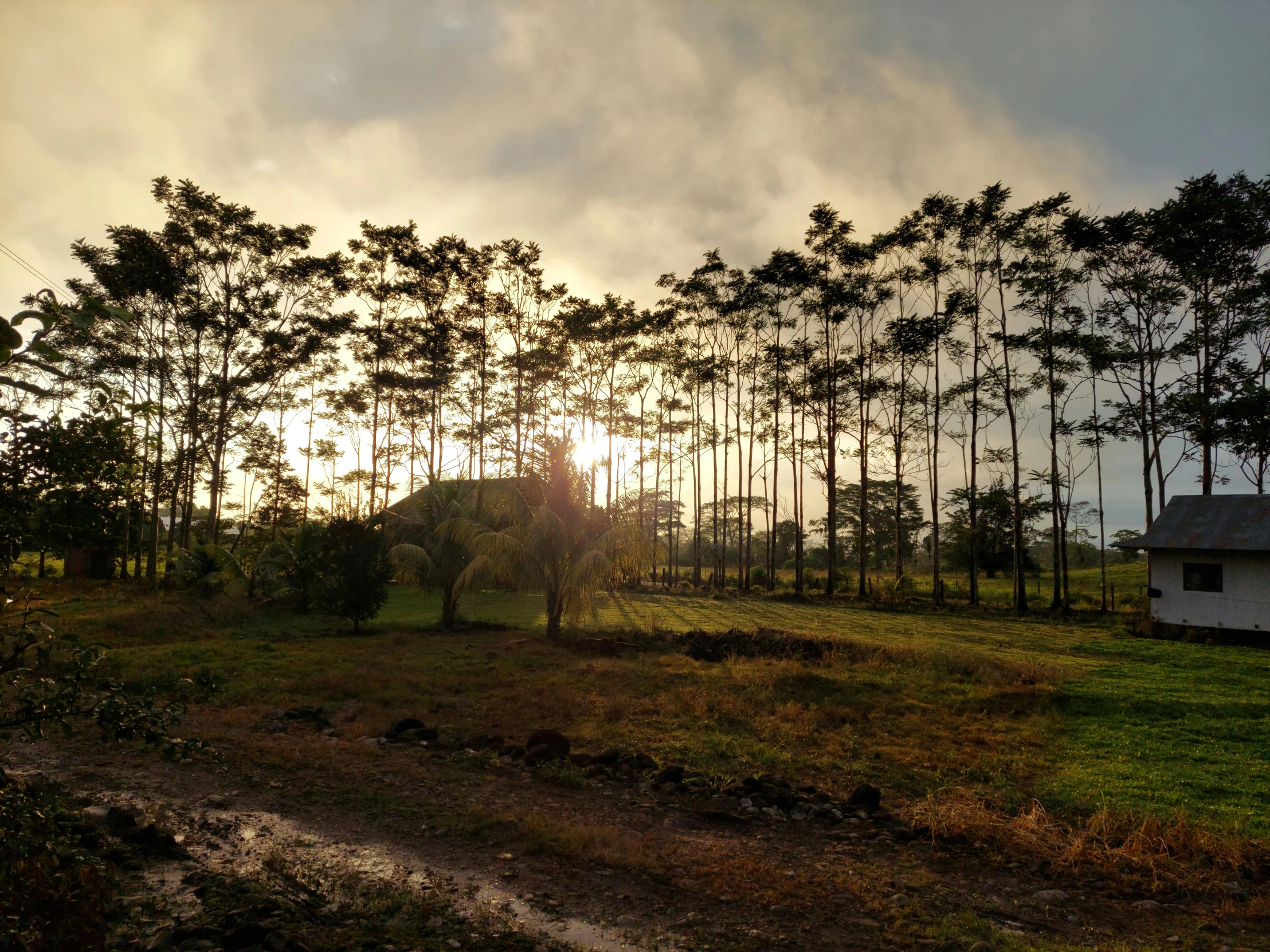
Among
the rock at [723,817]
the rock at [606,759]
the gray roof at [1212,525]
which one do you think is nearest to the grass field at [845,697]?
the rock at [606,759]

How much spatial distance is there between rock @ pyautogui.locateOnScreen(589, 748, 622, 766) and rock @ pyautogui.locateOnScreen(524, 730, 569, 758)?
0.40 metres

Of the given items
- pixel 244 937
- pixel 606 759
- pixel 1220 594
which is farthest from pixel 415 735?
pixel 1220 594

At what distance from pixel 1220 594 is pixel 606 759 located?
21.8 meters

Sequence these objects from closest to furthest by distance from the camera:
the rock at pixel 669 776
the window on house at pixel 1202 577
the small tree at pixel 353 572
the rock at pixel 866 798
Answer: the rock at pixel 866 798 < the rock at pixel 669 776 < the small tree at pixel 353 572 < the window on house at pixel 1202 577

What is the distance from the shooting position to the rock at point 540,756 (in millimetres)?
8750

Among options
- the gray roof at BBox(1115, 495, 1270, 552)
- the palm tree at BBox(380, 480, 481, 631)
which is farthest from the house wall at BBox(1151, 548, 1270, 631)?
the palm tree at BBox(380, 480, 481, 631)

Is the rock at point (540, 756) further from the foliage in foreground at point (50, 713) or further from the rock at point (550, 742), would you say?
the foliage in foreground at point (50, 713)

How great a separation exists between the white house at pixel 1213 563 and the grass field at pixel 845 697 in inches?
96.0

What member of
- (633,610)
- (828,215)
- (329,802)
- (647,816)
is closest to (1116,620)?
(633,610)

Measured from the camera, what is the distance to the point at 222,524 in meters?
32.7

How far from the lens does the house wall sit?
20250 millimetres

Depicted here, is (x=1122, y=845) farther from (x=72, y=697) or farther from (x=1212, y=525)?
(x=1212, y=525)

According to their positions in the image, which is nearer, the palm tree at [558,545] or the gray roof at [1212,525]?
the palm tree at [558,545]

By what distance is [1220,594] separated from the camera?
2086 centimetres
